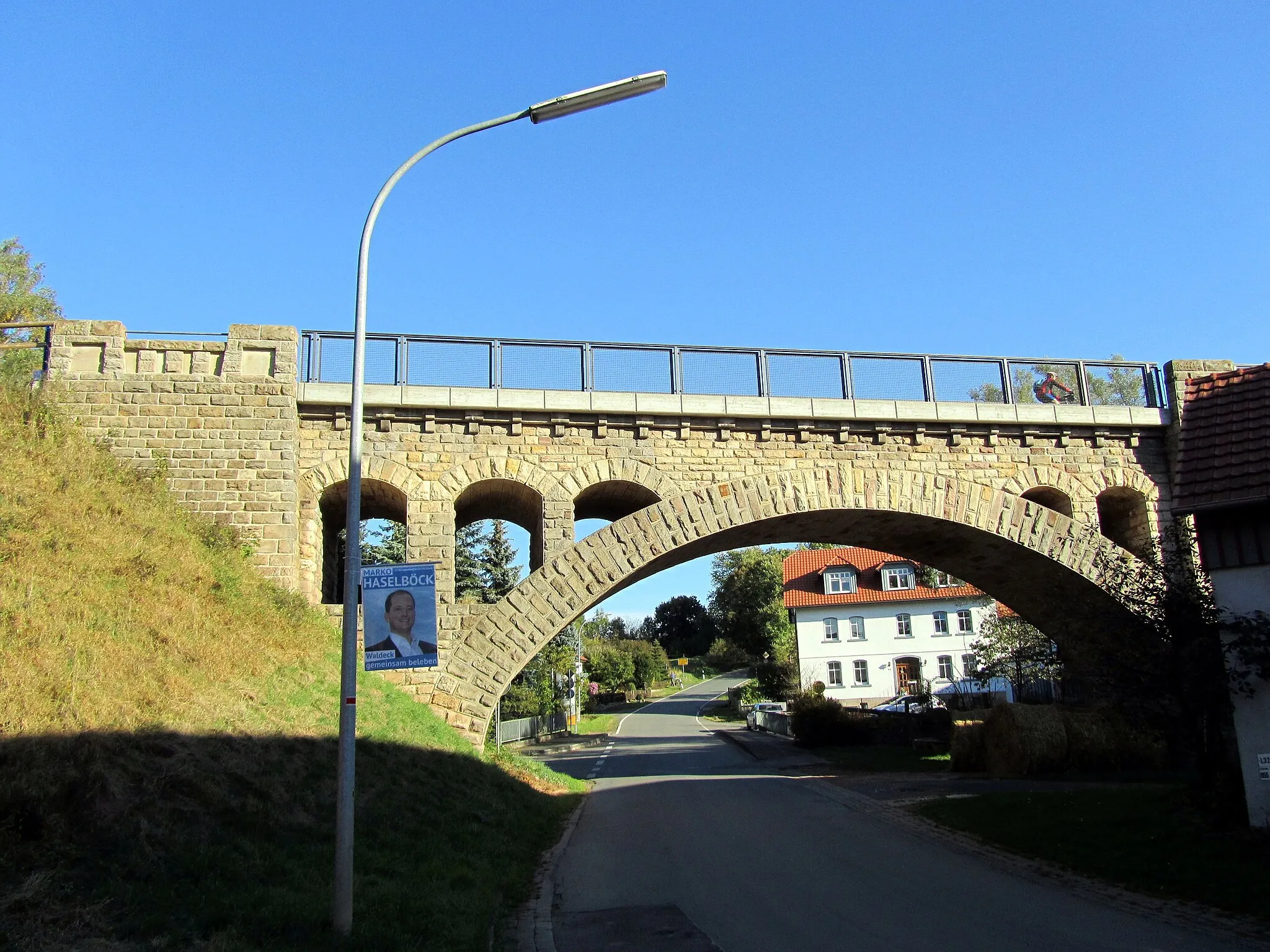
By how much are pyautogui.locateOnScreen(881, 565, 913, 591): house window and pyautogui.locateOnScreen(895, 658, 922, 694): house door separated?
3.56 m

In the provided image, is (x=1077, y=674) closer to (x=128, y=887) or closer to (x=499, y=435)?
(x=499, y=435)

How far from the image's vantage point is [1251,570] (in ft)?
33.3

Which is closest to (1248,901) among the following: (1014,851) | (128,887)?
(1014,851)

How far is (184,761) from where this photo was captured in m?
8.12

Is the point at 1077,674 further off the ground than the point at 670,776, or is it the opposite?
the point at 1077,674

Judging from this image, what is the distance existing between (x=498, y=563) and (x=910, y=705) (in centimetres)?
2016

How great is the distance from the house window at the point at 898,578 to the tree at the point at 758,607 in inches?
691

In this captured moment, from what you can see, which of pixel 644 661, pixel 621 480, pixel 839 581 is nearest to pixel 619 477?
pixel 621 480

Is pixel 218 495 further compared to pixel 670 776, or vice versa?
pixel 670 776

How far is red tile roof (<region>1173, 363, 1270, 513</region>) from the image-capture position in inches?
400

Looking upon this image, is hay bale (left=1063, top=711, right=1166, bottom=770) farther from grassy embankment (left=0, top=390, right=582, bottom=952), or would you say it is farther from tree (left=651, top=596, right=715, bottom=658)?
tree (left=651, top=596, right=715, bottom=658)

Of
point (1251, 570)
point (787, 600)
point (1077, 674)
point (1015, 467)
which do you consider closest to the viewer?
point (1251, 570)

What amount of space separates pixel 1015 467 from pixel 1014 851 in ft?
29.9

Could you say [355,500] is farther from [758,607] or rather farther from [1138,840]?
[758,607]
